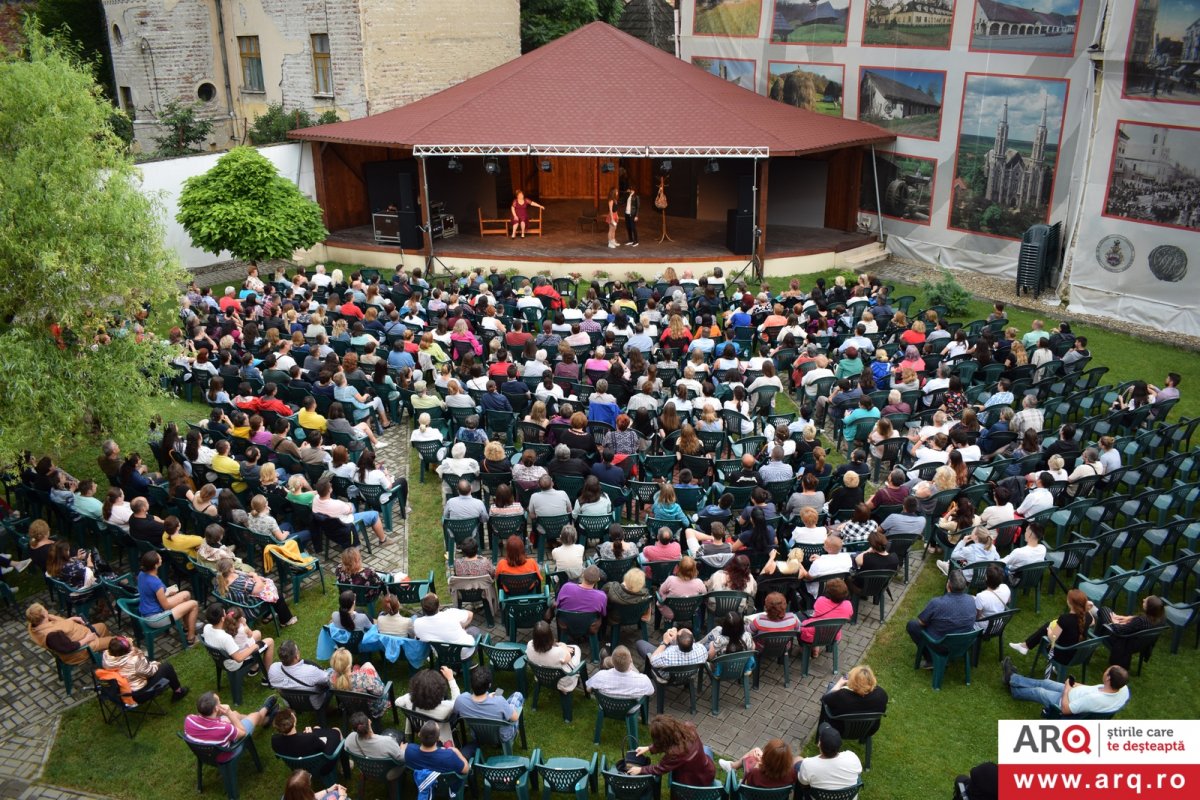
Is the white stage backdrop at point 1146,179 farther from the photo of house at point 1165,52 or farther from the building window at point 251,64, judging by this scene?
the building window at point 251,64

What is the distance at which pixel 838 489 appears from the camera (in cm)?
1073

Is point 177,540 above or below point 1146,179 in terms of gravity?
below

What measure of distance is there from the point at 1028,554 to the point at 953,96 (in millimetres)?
16548

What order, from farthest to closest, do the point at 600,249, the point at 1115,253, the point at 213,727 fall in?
1. the point at 600,249
2. the point at 1115,253
3. the point at 213,727

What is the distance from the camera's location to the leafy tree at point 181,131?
1187 inches

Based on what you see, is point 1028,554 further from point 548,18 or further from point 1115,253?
point 548,18

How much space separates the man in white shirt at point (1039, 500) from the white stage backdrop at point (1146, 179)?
35.4 feet

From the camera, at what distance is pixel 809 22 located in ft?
85.9

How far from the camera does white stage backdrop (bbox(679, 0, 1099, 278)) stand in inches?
833

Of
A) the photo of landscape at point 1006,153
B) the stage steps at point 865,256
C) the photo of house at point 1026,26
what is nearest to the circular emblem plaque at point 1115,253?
the photo of landscape at point 1006,153

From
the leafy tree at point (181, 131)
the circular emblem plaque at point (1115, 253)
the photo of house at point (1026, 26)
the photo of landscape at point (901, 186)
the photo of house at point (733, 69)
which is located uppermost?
the photo of house at point (1026, 26)

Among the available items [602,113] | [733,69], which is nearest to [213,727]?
[602,113]

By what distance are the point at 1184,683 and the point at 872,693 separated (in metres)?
3.72

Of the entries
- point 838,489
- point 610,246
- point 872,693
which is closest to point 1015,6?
point 610,246
